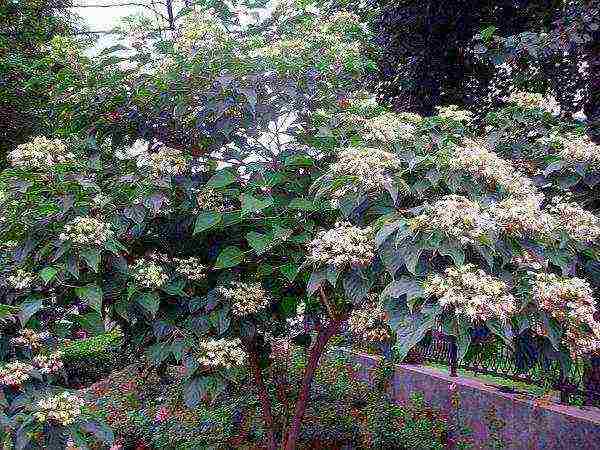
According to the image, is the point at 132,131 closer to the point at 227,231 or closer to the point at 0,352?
the point at 227,231

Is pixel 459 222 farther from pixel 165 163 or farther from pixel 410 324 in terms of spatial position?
pixel 165 163

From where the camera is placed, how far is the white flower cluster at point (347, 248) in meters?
2.08

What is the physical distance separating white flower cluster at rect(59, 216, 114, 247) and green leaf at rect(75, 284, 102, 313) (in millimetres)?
176

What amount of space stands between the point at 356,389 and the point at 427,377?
712 mm

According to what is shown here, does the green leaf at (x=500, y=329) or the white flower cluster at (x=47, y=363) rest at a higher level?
the green leaf at (x=500, y=329)

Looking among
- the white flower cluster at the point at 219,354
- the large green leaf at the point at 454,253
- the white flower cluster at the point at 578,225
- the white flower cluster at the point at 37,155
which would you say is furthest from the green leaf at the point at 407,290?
the white flower cluster at the point at 37,155

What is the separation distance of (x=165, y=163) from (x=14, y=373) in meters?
1.05

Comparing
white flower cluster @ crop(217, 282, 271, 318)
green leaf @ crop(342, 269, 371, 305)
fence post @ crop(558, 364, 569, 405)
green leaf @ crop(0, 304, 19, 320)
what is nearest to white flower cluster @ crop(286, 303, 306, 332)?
white flower cluster @ crop(217, 282, 271, 318)

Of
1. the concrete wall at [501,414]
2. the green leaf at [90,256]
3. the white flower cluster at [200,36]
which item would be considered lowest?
the concrete wall at [501,414]

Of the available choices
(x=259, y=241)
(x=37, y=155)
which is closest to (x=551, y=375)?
(x=259, y=241)

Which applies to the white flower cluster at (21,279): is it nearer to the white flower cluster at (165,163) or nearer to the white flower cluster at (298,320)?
the white flower cluster at (165,163)

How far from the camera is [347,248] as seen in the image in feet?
6.84

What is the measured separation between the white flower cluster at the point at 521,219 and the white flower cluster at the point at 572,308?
176mm

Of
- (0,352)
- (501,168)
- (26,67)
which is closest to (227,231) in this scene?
(0,352)
